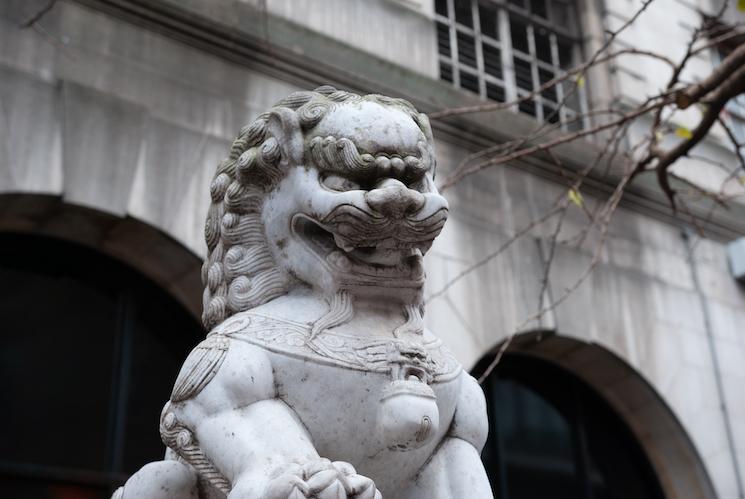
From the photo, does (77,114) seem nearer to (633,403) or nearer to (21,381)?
(21,381)

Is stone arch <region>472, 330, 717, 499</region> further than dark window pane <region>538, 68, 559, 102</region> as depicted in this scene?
No

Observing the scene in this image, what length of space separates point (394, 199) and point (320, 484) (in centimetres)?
81

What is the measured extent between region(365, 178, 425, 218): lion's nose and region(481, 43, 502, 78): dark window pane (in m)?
6.92

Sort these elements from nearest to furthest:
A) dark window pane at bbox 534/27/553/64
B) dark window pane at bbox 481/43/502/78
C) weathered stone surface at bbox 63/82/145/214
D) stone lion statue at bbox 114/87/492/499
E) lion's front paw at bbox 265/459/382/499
Result: lion's front paw at bbox 265/459/382/499 → stone lion statue at bbox 114/87/492/499 → weathered stone surface at bbox 63/82/145/214 → dark window pane at bbox 481/43/502/78 → dark window pane at bbox 534/27/553/64

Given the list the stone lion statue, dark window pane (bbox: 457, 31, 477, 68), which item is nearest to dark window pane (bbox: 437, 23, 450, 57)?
dark window pane (bbox: 457, 31, 477, 68)

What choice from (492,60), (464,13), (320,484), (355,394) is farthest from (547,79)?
(320,484)

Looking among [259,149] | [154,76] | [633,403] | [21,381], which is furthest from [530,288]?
[259,149]

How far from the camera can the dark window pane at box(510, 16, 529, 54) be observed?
1005 cm

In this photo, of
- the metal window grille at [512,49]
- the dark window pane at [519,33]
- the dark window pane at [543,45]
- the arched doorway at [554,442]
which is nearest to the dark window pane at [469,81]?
the metal window grille at [512,49]

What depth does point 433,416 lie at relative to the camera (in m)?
2.71

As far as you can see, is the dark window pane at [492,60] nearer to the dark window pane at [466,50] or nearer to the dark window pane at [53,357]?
the dark window pane at [466,50]

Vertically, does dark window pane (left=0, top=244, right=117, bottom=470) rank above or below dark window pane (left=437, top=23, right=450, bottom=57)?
below

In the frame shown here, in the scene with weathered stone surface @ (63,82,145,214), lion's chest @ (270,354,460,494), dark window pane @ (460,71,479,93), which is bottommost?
lion's chest @ (270,354,460,494)

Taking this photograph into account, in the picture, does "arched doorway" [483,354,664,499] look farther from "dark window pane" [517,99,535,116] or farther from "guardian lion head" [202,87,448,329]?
"guardian lion head" [202,87,448,329]
